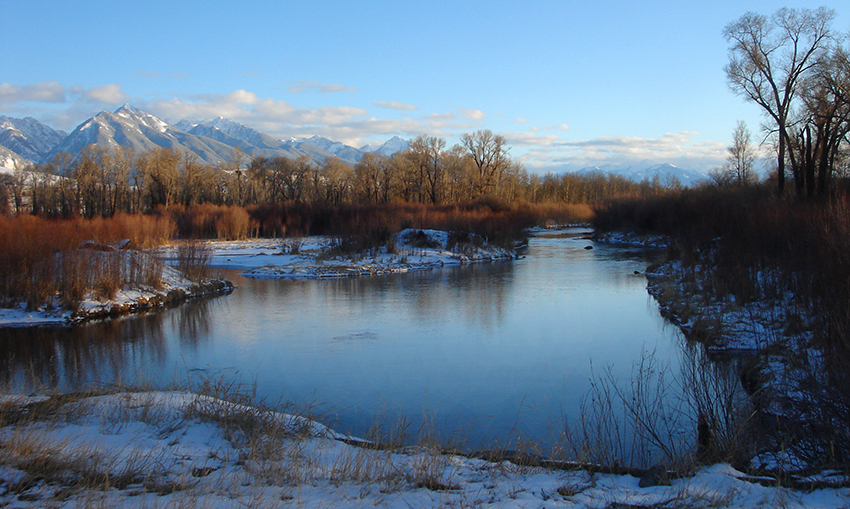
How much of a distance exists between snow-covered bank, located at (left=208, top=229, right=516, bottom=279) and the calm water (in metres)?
5.68

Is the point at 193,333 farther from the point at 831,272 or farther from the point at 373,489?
the point at 831,272

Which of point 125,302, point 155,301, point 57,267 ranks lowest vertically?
point 155,301

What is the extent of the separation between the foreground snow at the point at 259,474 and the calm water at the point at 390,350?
5.64ft

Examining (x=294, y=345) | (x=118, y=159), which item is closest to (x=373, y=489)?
(x=294, y=345)

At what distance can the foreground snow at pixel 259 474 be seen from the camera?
4332 millimetres

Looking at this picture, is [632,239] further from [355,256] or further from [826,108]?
[355,256]

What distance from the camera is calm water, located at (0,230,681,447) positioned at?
27.2 feet

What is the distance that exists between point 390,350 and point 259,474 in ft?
22.5

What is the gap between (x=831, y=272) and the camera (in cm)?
919

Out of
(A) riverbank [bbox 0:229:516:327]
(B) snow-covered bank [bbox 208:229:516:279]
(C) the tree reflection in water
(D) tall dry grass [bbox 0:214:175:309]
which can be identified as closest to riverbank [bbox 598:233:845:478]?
(C) the tree reflection in water

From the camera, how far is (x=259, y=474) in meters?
4.90

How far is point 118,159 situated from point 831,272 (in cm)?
7858

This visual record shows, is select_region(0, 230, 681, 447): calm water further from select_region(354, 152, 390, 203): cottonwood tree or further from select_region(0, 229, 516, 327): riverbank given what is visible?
select_region(354, 152, 390, 203): cottonwood tree

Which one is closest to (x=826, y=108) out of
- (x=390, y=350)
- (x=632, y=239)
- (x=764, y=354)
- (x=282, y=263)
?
(x=764, y=354)
